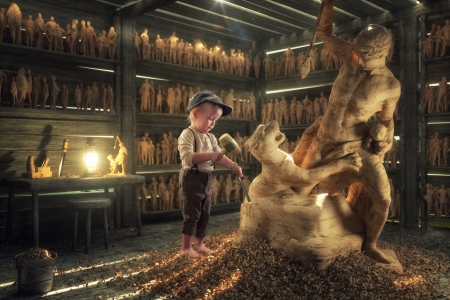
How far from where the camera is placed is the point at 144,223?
6762 mm

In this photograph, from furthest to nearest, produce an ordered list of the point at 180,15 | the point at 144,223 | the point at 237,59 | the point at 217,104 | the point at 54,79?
the point at 237,59, the point at 180,15, the point at 144,223, the point at 54,79, the point at 217,104

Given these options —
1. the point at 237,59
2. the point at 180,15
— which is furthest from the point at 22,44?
the point at 237,59

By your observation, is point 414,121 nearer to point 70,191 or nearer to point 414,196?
point 414,196

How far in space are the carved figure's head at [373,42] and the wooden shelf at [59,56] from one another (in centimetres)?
393

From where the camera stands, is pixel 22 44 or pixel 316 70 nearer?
pixel 22 44

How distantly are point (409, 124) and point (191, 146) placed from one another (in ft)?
13.6

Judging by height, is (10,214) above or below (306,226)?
below

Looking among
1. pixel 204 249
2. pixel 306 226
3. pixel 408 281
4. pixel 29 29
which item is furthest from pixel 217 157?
pixel 29 29

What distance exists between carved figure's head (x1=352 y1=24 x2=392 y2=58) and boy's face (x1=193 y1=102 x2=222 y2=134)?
1429 millimetres

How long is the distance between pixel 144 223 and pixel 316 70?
4159 millimetres

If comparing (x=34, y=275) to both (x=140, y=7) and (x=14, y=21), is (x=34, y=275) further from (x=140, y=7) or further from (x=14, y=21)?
(x=140, y=7)

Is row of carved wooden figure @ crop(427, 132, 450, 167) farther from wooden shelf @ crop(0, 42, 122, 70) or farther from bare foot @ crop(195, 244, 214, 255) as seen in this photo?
wooden shelf @ crop(0, 42, 122, 70)

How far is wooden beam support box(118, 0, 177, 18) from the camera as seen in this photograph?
5920 mm

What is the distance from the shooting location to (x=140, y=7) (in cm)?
621
